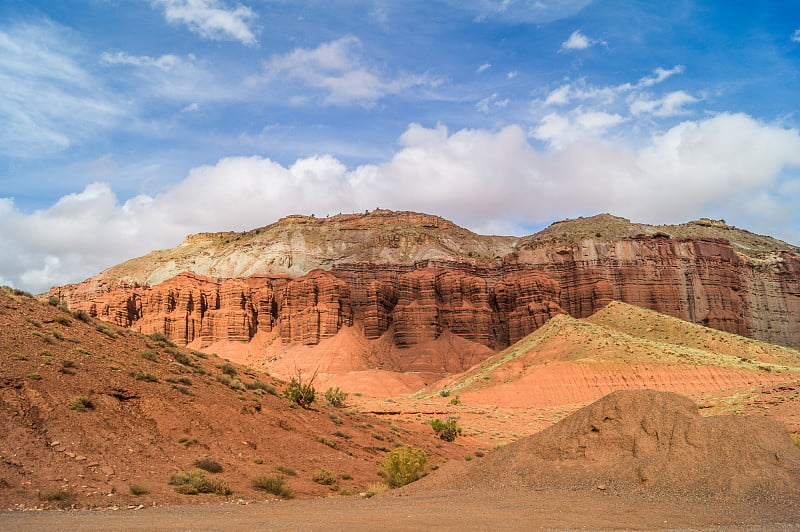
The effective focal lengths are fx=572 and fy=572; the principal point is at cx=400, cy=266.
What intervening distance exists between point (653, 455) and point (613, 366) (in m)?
41.3

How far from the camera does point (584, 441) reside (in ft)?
43.5

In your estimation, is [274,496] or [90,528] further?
[274,496]

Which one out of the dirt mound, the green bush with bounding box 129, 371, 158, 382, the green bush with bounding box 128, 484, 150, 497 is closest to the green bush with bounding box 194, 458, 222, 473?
the green bush with bounding box 128, 484, 150, 497

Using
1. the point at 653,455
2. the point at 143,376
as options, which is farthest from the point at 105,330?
the point at 653,455

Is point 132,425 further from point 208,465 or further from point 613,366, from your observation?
point 613,366

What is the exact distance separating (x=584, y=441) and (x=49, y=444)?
41.1 ft

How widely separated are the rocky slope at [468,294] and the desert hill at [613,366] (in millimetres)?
17205

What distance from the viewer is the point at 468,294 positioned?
8806 cm

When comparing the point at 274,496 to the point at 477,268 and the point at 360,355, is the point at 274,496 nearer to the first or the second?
the point at 360,355

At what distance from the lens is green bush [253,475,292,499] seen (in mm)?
14852

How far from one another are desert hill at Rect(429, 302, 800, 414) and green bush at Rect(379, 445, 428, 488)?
30976 millimetres

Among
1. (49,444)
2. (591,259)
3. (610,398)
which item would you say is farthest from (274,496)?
(591,259)

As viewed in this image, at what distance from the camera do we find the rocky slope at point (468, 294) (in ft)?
278

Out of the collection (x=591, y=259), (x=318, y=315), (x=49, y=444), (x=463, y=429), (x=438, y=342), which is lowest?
(x=463, y=429)
